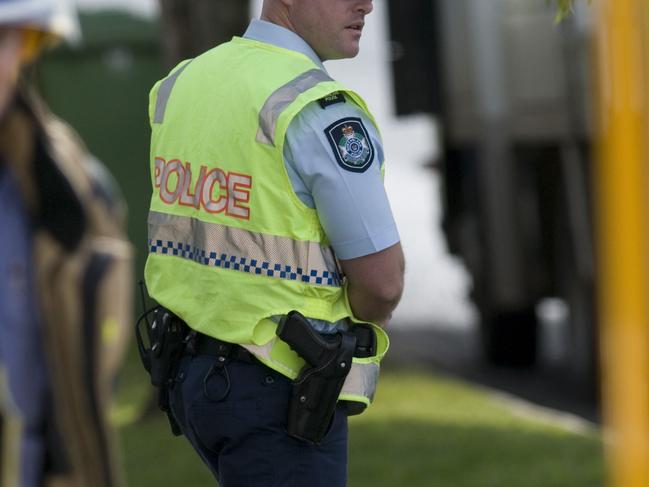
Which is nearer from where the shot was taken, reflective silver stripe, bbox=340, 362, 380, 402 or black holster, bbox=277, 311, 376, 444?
black holster, bbox=277, 311, 376, 444

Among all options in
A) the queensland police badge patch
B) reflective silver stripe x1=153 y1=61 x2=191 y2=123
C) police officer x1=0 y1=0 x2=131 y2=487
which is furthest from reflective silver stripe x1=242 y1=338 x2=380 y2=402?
police officer x1=0 y1=0 x2=131 y2=487

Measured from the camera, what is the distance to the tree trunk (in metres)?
10.7

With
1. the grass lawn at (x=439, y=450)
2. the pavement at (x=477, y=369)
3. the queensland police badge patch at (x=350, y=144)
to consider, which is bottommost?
the pavement at (x=477, y=369)

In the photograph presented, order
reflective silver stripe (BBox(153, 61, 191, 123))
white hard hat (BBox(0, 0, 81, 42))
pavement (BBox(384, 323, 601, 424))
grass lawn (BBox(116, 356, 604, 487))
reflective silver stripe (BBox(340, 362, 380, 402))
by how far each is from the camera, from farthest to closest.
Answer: pavement (BBox(384, 323, 601, 424)), grass lawn (BBox(116, 356, 604, 487)), white hard hat (BBox(0, 0, 81, 42)), reflective silver stripe (BBox(153, 61, 191, 123)), reflective silver stripe (BBox(340, 362, 380, 402))

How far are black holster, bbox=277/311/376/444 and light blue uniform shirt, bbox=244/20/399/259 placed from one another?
0.15 metres

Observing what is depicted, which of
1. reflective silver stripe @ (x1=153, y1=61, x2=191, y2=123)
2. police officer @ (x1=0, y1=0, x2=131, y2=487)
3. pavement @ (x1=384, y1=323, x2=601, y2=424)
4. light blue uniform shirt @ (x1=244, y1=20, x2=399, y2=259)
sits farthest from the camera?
pavement @ (x1=384, y1=323, x2=601, y2=424)

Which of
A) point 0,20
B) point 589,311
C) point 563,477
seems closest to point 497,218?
point 589,311

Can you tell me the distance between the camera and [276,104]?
337 cm

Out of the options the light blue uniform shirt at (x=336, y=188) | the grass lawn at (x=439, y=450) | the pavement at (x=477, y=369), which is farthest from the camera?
the pavement at (x=477, y=369)

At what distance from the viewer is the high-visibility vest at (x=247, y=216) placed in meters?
3.38

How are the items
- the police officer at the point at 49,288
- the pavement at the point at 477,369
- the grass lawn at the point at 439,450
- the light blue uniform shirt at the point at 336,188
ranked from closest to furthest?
1. the light blue uniform shirt at the point at 336,188
2. the police officer at the point at 49,288
3. the grass lawn at the point at 439,450
4. the pavement at the point at 477,369

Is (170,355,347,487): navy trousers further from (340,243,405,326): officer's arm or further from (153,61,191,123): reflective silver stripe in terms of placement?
(153,61,191,123): reflective silver stripe

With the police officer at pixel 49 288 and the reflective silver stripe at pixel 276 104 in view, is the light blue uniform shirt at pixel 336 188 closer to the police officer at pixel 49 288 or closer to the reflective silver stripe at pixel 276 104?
the reflective silver stripe at pixel 276 104

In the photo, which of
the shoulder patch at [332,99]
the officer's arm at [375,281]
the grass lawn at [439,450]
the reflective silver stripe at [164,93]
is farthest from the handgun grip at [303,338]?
the grass lawn at [439,450]
